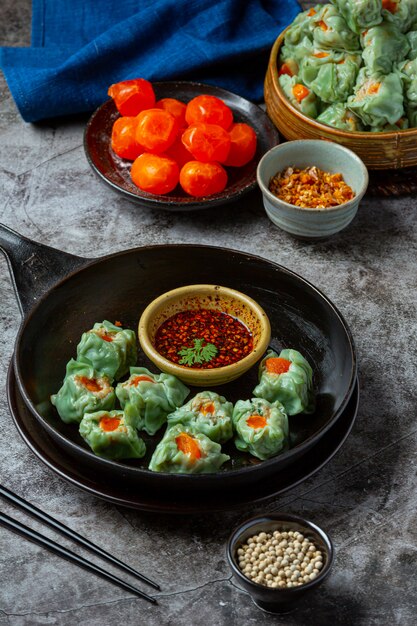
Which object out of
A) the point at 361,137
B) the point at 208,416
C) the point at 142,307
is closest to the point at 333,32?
the point at 361,137

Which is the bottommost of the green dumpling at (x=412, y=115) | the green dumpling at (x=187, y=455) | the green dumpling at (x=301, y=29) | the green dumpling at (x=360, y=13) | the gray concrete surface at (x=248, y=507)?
the gray concrete surface at (x=248, y=507)

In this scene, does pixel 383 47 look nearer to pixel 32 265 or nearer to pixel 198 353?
pixel 198 353

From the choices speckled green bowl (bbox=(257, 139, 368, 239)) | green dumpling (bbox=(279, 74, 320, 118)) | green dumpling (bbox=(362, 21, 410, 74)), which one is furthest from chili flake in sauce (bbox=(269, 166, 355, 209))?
green dumpling (bbox=(362, 21, 410, 74))

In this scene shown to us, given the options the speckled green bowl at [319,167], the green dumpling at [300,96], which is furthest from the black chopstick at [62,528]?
the green dumpling at [300,96]

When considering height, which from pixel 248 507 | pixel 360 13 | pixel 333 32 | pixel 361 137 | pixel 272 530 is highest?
pixel 360 13

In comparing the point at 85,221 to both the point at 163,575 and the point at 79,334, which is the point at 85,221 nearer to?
the point at 79,334

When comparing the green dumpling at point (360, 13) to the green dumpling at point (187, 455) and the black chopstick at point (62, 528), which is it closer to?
the green dumpling at point (187, 455)

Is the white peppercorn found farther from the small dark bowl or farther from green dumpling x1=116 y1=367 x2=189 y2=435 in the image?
green dumpling x1=116 y1=367 x2=189 y2=435
